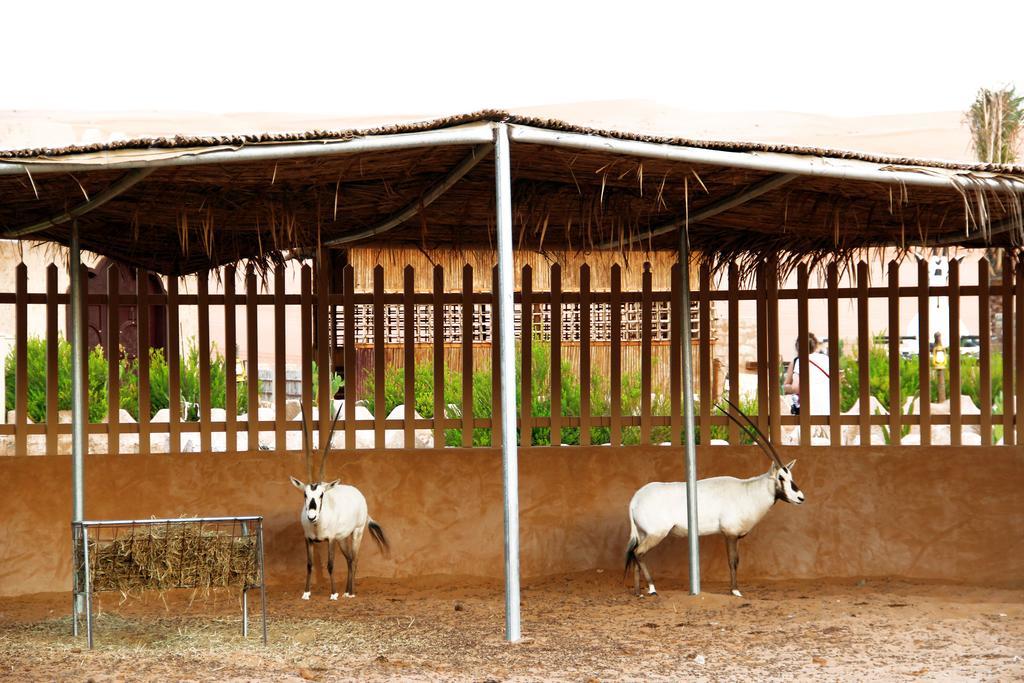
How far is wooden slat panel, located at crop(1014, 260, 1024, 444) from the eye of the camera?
8133 millimetres

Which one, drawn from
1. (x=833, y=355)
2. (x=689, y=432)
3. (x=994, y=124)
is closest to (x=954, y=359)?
(x=833, y=355)

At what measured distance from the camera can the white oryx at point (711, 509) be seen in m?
7.51

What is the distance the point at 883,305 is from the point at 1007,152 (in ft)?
129

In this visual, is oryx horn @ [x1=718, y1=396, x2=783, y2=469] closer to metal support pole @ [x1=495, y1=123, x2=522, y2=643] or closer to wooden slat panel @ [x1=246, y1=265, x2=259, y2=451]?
metal support pole @ [x1=495, y1=123, x2=522, y2=643]

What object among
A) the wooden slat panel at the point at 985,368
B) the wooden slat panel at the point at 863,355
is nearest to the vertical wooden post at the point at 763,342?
the wooden slat panel at the point at 863,355

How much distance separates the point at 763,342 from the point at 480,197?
249 cm

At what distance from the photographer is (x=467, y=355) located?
8188 mm

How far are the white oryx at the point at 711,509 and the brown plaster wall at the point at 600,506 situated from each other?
22.2 inches

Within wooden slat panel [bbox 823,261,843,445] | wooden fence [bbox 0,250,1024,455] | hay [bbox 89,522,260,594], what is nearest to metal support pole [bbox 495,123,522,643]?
hay [bbox 89,522,260,594]

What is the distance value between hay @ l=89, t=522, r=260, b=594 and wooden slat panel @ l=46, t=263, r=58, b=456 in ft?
6.80

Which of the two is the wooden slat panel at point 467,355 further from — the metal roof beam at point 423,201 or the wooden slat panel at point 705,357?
the wooden slat panel at point 705,357

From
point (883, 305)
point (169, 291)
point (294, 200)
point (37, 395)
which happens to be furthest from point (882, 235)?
point (883, 305)

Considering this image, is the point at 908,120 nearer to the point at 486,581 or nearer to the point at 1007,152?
the point at 1007,152

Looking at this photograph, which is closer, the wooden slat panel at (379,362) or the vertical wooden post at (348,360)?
the vertical wooden post at (348,360)
